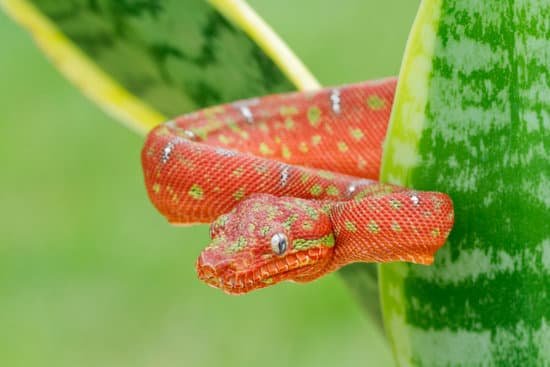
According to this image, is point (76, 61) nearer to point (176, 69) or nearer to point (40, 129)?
point (176, 69)

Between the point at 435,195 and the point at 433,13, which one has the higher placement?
the point at 433,13

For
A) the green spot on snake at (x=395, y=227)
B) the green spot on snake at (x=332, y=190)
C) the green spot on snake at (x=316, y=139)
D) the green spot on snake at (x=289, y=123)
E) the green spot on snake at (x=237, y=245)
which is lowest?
the green spot on snake at (x=237, y=245)

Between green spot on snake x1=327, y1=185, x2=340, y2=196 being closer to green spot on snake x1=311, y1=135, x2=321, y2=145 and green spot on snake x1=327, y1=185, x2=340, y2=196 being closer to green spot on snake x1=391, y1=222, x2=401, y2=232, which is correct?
green spot on snake x1=391, y1=222, x2=401, y2=232

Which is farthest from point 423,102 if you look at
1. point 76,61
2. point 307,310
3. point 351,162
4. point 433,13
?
point 307,310

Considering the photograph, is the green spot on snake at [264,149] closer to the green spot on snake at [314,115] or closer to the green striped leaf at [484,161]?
the green spot on snake at [314,115]

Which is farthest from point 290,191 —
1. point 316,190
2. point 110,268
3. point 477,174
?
point 110,268

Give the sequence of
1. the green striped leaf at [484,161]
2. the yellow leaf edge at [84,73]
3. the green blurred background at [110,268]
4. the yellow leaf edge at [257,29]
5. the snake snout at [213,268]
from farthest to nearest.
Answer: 1. the green blurred background at [110,268]
2. the yellow leaf edge at [84,73]
3. the yellow leaf edge at [257,29]
4. the snake snout at [213,268]
5. the green striped leaf at [484,161]

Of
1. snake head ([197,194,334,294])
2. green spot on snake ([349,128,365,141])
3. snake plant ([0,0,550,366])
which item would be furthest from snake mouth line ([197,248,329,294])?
green spot on snake ([349,128,365,141])

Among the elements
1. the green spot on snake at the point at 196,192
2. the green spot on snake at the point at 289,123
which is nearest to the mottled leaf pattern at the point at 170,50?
the green spot on snake at the point at 289,123
